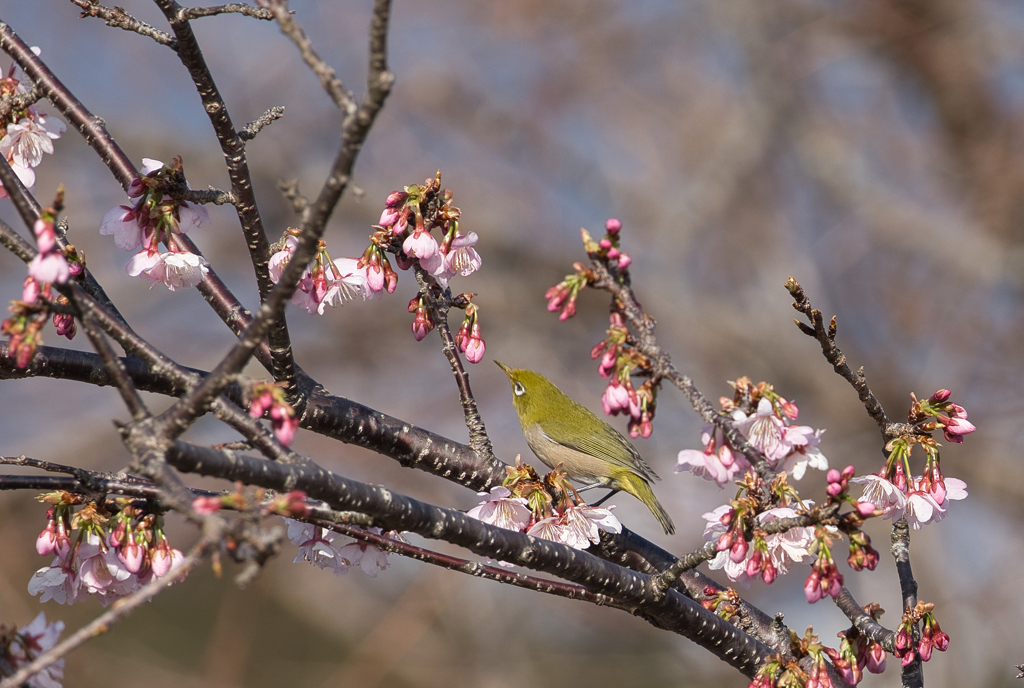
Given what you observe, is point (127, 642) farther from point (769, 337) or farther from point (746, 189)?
point (746, 189)

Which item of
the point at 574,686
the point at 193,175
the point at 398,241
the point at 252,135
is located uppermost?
the point at 193,175

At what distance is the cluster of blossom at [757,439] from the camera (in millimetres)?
1686

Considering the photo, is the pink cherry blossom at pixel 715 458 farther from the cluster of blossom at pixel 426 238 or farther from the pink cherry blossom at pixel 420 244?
the pink cherry blossom at pixel 420 244

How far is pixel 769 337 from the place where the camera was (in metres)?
8.81

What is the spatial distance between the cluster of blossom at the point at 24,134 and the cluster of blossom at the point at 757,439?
163cm

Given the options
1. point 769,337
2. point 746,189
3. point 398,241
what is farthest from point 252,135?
point 746,189

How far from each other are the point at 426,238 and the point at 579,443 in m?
2.21

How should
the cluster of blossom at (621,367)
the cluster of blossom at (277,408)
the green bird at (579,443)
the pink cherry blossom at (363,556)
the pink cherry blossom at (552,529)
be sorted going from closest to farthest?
1. the cluster of blossom at (277,408)
2. the cluster of blossom at (621,367)
3. the pink cherry blossom at (552,529)
4. the pink cherry blossom at (363,556)
5. the green bird at (579,443)

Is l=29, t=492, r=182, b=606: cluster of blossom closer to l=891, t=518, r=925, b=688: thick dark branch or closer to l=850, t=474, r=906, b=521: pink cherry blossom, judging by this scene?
l=850, t=474, r=906, b=521: pink cherry blossom

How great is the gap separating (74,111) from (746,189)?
8.70 meters

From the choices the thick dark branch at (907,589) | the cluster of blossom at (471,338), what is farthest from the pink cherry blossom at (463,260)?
the thick dark branch at (907,589)

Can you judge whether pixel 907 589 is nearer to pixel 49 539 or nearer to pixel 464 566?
pixel 464 566

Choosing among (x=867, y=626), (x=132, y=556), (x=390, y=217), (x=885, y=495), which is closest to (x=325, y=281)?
(x=390, y=217)

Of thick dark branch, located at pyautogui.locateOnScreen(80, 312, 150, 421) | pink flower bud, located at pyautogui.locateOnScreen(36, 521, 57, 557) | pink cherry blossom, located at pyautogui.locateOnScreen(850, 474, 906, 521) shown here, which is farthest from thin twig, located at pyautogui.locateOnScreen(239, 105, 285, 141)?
pink cherry blossom, located at pyautogui.locateOnScreen(850, 474, 906, 521)
